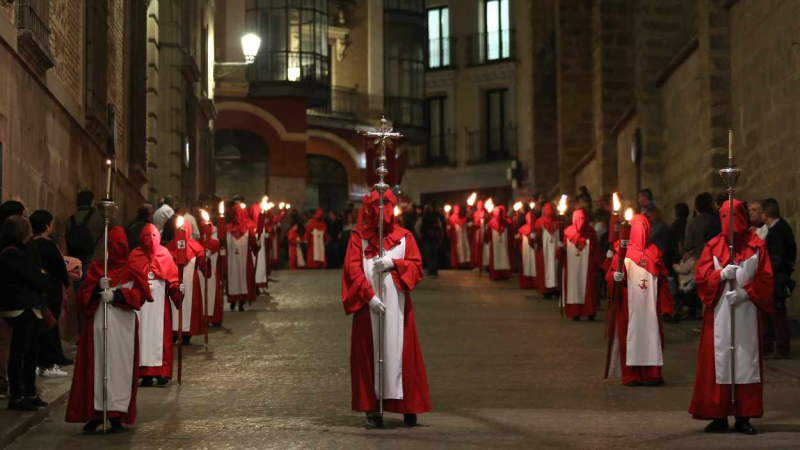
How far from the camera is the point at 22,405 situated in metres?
11.6

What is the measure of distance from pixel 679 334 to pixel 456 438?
8.83 metres

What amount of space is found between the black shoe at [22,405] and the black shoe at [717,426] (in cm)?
543

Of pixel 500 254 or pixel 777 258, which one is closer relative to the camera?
pixel 777 258

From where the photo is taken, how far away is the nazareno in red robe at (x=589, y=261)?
21.2m

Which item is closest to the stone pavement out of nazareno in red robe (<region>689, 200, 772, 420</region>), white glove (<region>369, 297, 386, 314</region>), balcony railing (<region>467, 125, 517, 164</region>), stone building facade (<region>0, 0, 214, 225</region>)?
nazareno in red robe (<region>689, 200, 772, 420</region>)

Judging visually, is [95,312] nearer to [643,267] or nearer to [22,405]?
[22,405]

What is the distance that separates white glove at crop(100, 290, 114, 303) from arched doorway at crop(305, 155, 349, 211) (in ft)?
139

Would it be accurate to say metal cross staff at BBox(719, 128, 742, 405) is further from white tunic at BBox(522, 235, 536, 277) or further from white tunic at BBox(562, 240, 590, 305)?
white tunic at BBox(522, 235, 536, 277)

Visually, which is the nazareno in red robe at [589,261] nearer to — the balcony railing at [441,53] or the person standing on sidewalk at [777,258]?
the person standing on sidewalk at [777,258]

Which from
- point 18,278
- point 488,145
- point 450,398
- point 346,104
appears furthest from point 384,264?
point 488,145

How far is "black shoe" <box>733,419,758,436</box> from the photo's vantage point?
35.0ft

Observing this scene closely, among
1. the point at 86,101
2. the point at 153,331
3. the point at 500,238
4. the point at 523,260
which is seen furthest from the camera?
the point at 500,238

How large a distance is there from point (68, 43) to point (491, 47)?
131 ft

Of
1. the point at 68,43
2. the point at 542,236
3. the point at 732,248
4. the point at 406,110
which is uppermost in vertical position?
the point at 406,110
